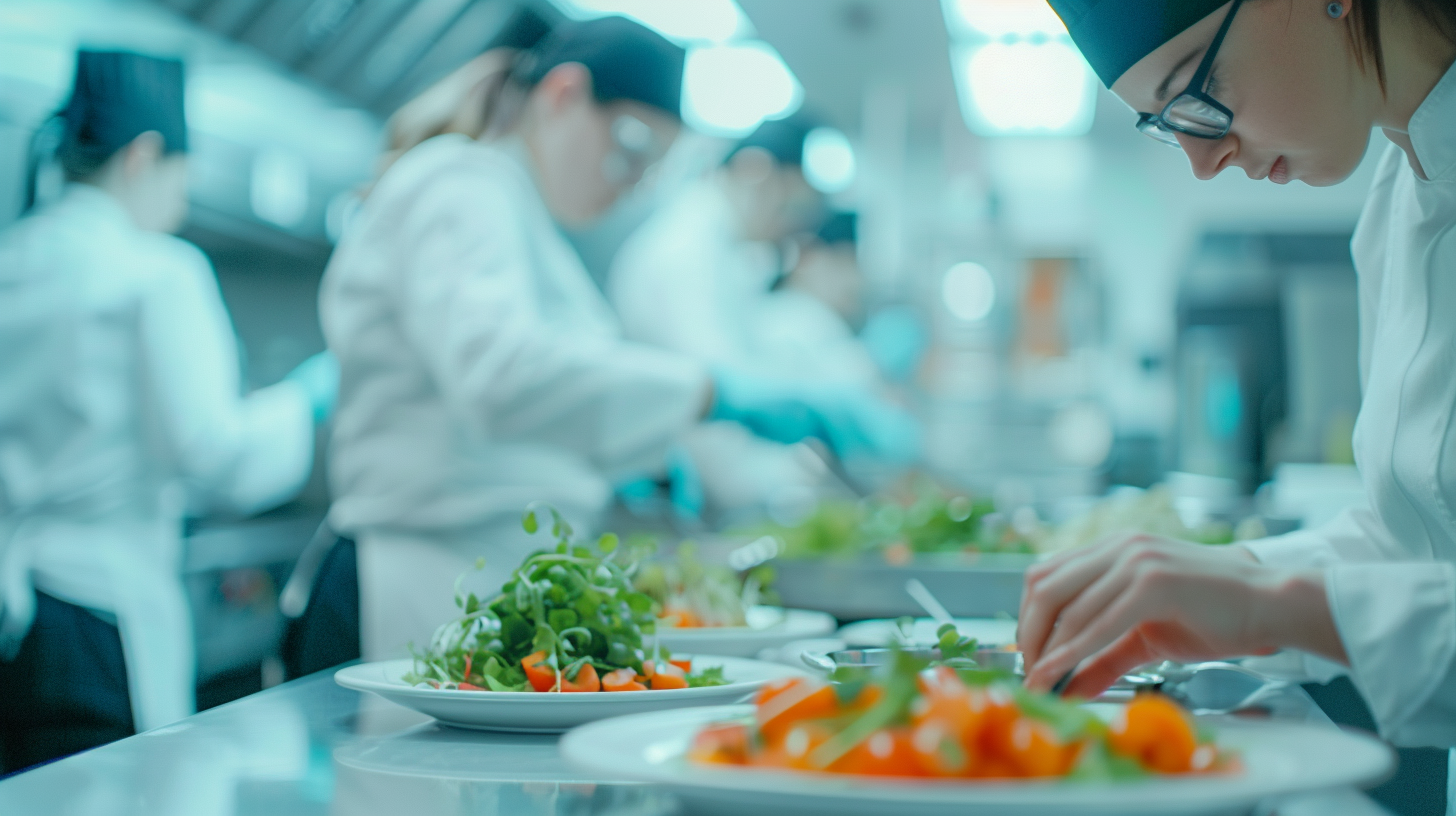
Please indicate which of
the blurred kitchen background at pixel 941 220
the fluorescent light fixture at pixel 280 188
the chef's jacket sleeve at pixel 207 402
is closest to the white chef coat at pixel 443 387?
the chef's jacket sleeve at pixel 207 402

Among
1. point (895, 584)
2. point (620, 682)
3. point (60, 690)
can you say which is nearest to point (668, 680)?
point (620, 682)

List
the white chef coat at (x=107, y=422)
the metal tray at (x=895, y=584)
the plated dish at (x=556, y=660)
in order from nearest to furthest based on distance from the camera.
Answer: the plated dish at (x=556, y=660) → the metal tray at (x=895, y=584) → the white chef coat at (x=107, y=422)

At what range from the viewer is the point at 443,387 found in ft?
6.12

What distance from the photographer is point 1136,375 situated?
24.9 feet

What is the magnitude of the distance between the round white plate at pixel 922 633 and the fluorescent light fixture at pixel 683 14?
2.53 meters

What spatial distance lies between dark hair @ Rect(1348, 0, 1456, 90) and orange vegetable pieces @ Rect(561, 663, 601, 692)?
74 centimetres

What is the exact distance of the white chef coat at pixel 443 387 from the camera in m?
1.83

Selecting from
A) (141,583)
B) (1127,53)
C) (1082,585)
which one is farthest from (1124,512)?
(141,583)

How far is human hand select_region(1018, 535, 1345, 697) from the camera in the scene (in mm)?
692

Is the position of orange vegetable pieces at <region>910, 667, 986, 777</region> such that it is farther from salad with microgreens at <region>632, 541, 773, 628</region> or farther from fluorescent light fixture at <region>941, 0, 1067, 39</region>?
fluorescent light fixture at <region>941, 0, 1067, 39</region>

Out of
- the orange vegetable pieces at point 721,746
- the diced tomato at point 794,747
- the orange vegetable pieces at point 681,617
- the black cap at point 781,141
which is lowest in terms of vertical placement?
the orange vegetable pieces at point 681,617

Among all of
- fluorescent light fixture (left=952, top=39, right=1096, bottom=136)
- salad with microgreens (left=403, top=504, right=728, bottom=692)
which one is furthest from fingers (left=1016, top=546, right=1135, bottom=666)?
fluorescent light fixture (left=952, top=39, right=1096, bottom=136)

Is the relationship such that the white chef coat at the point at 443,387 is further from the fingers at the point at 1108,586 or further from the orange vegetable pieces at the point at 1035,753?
the orange vegetable pieces at the point at 1035,753

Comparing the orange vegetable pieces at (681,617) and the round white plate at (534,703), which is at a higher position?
the round white plate at (534,703)
